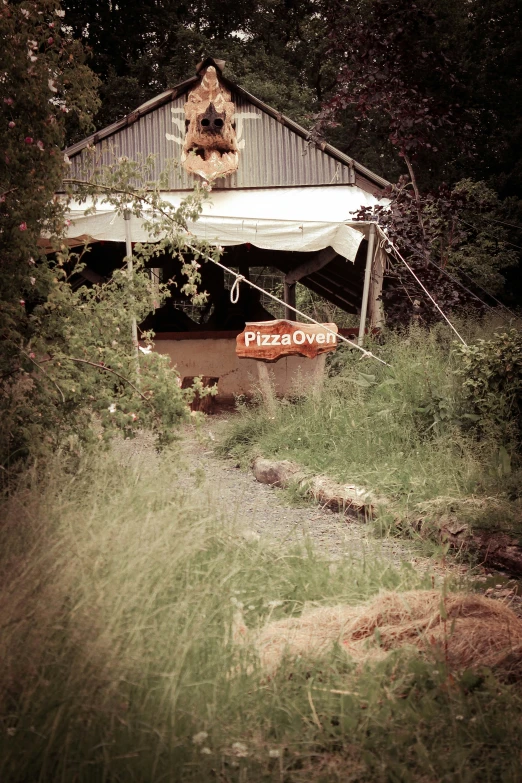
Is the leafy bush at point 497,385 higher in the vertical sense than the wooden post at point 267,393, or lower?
higher

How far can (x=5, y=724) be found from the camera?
247cm

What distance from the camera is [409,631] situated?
3.65 m

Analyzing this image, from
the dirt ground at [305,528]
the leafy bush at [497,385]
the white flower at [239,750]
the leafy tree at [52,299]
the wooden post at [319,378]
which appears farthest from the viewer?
the wooden post at [319,378]

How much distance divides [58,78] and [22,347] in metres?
1.62

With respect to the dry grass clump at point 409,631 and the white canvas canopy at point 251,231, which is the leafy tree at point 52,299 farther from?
the white canvas canopy at point 251,231

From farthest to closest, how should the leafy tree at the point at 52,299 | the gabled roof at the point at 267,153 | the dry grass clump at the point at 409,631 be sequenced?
the gabled roof at the point at 267,153 < the leafy tree at the point at 52,299 < the dry grass clump at the point at 409,631

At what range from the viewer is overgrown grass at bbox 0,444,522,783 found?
2467mm

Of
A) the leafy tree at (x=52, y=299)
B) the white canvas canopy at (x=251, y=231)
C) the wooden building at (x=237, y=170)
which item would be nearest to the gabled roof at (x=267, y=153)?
the wooden building at (x=237, y=170)

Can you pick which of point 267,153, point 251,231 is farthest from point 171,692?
point 267,153

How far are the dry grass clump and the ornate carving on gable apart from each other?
1221cm

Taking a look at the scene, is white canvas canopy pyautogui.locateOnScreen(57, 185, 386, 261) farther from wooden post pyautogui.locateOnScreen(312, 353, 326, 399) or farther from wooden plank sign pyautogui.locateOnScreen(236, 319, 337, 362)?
wooden post pyautogui.locateOnScreen(312, 353, 326, 399)

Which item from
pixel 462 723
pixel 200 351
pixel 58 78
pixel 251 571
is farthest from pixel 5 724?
pixel 200 351

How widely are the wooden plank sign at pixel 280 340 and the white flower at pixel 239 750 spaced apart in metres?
6.89

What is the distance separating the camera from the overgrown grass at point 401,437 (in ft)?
19.5
